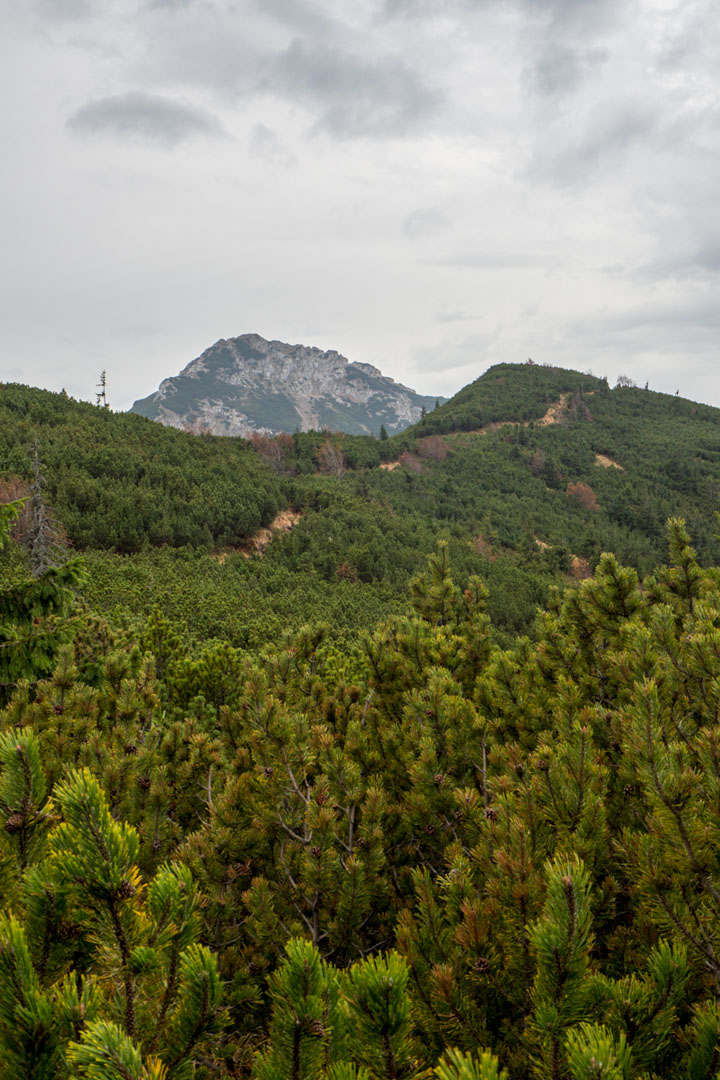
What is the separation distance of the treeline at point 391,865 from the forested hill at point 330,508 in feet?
27.2

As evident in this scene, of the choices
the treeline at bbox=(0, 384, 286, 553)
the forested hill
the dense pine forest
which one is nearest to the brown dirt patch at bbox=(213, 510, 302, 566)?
the forested hill

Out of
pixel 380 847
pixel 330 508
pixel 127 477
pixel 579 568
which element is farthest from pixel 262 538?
pixel 380 847

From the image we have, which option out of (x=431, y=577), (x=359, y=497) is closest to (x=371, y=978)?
(x=431, y=577)

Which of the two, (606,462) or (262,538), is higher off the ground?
(606,462)

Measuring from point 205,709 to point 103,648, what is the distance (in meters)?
1.32

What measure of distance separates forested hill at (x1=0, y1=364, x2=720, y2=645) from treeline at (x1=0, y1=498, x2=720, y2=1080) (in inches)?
326

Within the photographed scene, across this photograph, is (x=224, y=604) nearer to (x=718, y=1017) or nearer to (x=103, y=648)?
(x=103, y=648)

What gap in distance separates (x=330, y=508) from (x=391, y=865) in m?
29.3

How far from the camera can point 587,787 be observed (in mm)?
1873

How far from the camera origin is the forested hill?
767 inches

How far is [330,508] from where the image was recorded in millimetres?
31781

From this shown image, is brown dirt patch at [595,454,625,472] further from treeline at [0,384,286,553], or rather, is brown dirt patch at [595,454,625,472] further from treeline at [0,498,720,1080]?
treeline at [0,498,720,1080]

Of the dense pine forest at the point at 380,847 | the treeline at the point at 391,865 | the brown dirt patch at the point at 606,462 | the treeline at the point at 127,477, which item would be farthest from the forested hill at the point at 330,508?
the treeline at the point at 391,865

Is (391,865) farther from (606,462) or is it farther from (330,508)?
(606,462)
